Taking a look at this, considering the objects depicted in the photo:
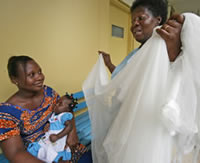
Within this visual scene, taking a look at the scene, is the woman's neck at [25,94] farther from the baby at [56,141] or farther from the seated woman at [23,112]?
the baby at [56,141]

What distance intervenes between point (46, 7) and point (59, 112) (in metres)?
0.91

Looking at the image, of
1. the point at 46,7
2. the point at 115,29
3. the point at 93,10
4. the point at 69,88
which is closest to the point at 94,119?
the point at 69,88

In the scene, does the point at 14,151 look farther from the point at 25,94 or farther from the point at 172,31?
the point at 172,31

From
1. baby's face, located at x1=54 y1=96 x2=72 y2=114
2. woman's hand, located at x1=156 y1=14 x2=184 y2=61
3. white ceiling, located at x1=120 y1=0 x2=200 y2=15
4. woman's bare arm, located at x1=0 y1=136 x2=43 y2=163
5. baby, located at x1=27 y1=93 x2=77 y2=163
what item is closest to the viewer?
woman's hand, located at x1=156 y1=14 x2=184 y2=61

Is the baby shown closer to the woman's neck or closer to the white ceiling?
the woman's neck

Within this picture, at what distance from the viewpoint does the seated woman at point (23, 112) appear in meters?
0.60

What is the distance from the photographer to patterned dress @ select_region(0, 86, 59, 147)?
604 mm

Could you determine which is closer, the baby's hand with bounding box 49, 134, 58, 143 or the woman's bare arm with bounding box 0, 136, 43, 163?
the woman's bare arm with bounding box 0, 136, 43, 163

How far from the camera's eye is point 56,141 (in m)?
0.76

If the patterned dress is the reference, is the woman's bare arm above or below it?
below

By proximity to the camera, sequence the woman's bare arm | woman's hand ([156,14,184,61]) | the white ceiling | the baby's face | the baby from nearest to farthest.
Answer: woman's hand ([156,14,184,61])
the woman's bare arm
the baby
the baby's face
the white ceiling

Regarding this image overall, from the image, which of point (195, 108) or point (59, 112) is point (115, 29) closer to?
point (59, 112)

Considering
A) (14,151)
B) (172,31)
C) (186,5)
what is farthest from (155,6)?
(186,5)

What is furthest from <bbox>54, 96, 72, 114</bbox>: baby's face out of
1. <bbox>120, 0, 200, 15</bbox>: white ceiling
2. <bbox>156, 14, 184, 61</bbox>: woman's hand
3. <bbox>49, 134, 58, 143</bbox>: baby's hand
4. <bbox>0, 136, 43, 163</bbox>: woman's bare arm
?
<bbox>120, 0, 200, 15</bbox>: white ceiling
